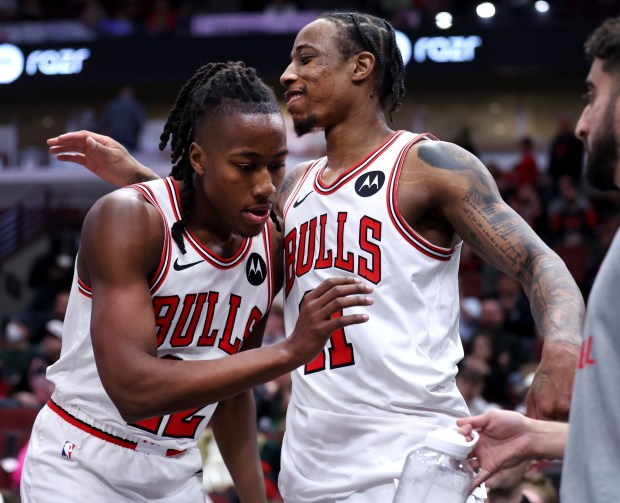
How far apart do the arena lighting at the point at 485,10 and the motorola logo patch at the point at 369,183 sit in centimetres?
1326

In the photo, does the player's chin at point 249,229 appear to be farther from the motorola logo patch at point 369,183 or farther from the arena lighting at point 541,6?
the arena lighting at point 541,6

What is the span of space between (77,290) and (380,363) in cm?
107

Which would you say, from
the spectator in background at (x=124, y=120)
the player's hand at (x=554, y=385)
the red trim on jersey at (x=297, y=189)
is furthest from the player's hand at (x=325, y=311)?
the spectator in background at (x=124, y=120)

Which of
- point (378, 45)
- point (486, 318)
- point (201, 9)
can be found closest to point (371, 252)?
point (378, 45)

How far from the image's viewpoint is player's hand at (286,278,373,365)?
2.75m

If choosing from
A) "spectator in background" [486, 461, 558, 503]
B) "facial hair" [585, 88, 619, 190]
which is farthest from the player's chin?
"spectator in background" [486, 461, 558, 503]

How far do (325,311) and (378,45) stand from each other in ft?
4.65

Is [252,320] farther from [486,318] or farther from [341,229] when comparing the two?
[486,318]

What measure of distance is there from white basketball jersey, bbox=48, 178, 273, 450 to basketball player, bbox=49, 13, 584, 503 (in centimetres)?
23

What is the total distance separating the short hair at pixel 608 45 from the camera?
87.7 inches

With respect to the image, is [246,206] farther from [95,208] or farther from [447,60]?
[447,60]

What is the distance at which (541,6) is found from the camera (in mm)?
16281

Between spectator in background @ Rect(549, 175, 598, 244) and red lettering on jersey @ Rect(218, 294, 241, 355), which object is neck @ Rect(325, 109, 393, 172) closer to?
red lettering on jersey @ Rect(218, 294, 241, 355)

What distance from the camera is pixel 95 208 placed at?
10.6 feet
